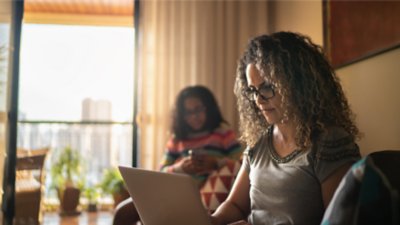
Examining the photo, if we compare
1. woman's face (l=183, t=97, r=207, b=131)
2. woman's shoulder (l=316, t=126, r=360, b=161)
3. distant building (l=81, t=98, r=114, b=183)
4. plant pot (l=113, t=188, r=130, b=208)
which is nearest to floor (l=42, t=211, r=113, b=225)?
plant pot (l=113, t=188, r=130, b=208)

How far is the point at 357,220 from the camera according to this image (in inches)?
26.1

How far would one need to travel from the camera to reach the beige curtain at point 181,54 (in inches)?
125

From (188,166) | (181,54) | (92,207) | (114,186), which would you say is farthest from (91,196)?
(188,166)

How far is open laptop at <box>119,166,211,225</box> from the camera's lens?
115cm

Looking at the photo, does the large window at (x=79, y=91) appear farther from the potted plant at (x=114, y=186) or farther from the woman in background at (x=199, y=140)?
the woman in background at (x=199, y=140)

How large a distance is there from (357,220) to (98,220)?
137 inches

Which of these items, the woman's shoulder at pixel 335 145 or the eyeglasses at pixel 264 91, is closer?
the woman's shoulder at pixel 335 145

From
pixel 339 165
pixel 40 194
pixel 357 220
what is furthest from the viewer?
pixel 40 194

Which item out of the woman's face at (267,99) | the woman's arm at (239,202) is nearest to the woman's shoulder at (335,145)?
the woman's face at (267,99)

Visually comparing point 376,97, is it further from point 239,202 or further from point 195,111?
point 195,111

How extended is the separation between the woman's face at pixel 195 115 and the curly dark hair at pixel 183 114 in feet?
0.07

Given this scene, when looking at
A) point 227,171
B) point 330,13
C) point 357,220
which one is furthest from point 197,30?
point 357,220

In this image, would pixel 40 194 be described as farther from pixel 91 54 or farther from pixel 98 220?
pixel 91 54

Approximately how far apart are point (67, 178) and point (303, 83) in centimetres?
366
